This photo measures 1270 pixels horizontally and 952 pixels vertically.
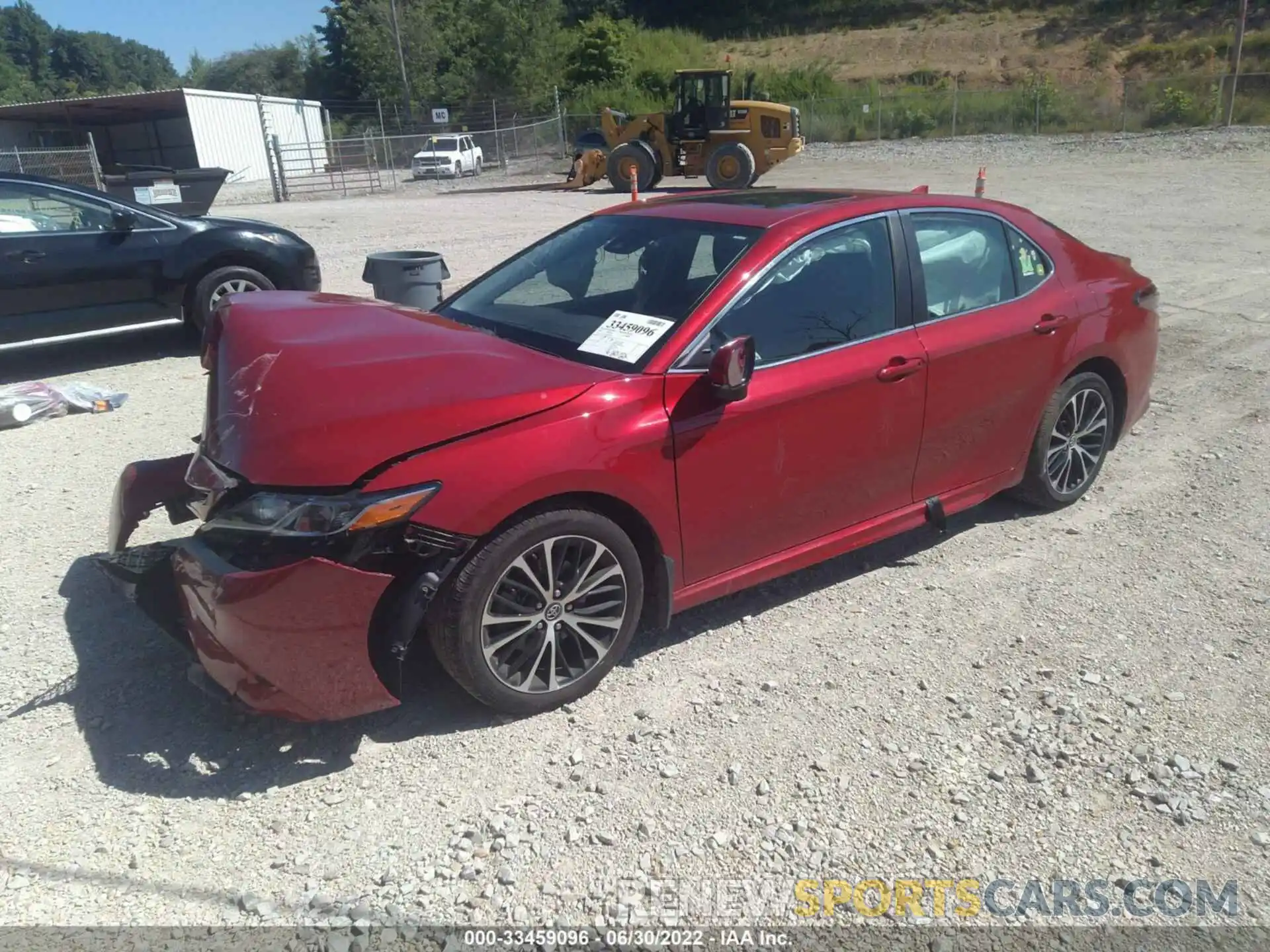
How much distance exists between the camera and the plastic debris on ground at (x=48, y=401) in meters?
6.38

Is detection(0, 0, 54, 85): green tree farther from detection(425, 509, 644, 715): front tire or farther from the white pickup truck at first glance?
detection(425, 509, 644, 715): front tire

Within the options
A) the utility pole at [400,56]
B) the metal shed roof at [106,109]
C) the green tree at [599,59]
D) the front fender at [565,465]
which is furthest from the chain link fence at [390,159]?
the front fender at [565,465]

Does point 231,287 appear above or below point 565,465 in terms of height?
below

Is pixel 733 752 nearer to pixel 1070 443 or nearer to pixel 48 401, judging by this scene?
pixel 1070 443

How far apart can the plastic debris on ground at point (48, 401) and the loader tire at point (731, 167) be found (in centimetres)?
1887

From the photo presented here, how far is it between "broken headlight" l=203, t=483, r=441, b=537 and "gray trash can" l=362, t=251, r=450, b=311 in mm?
4225

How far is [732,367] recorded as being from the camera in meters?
3.31

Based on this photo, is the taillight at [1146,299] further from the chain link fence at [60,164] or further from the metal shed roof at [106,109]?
the metal shed roof at [106,109]

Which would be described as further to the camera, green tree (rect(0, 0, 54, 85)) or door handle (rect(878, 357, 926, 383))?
green tree (rect(0, 0, 54, 85))

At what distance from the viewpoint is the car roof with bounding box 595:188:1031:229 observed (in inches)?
157

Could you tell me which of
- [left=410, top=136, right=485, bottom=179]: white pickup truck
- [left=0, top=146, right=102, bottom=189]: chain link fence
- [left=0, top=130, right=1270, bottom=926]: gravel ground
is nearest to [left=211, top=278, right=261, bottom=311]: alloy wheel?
[left=0, top=130, right=1270, bottom=926]: gravel ground

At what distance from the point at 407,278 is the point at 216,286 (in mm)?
2204

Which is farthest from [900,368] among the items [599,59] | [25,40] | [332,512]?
[25,40]

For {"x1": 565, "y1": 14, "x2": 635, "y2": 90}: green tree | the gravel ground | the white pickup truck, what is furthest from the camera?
{"x1": 565, "y1": 14, "x2": 635, "y2": 90}: green tree
